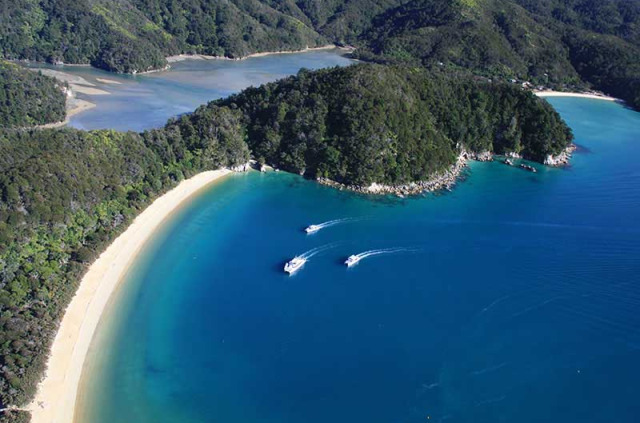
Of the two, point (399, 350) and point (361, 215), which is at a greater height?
point (361, 215)

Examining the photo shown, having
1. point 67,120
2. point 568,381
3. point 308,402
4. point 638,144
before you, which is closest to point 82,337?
point 308,402

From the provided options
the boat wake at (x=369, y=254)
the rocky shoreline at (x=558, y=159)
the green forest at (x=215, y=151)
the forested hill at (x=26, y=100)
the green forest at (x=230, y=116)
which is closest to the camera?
the green forest at (x=215, y=151)

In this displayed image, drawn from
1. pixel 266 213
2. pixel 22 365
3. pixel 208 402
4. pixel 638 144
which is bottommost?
pixel 208 402

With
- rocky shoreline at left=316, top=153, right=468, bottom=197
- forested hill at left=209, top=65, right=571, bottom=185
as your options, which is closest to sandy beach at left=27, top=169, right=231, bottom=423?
forested hill at left=209, top=65, right=571, bottom=185

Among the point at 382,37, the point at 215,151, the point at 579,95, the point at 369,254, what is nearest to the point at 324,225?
the point at 369,254

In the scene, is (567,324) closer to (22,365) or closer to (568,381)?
(568,381)

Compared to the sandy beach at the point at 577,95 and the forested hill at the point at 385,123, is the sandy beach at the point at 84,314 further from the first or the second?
the sandy beach at the point at 577,95

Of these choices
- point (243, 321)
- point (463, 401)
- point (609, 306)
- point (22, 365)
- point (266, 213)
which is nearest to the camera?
point (22, 365)

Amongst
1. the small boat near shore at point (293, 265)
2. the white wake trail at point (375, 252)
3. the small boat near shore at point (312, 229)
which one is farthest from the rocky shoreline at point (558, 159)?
the small boat near shore at point (293, 265)
